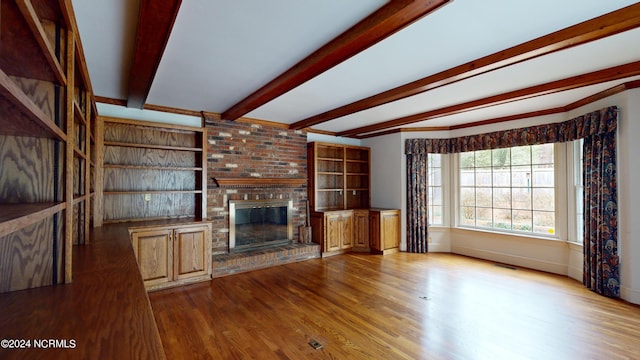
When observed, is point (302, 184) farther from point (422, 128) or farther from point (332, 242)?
point (422, 128)

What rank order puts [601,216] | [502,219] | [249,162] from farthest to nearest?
[502,219] → [249,162] → [601,216]

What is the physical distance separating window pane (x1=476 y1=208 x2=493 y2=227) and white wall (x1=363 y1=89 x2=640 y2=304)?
0.21 metres

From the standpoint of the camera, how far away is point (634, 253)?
3.30 metres

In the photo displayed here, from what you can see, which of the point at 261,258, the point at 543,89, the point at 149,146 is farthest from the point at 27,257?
the point at 543,89

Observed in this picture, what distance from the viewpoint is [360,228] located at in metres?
5.91

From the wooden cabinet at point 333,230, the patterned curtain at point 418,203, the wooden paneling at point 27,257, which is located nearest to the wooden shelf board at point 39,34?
the wooden paneling at point 27,257

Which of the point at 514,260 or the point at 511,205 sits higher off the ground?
the point at 511,205

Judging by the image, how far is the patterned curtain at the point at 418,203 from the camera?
5.72m

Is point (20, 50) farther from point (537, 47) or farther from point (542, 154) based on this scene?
point (542, 154)

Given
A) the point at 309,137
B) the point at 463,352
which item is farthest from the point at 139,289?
the point at 309,137

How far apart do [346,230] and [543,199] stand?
3366mm

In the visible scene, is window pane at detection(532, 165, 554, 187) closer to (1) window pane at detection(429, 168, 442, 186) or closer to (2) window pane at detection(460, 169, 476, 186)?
(2) window pane at detection(460, 169, 476, 186)

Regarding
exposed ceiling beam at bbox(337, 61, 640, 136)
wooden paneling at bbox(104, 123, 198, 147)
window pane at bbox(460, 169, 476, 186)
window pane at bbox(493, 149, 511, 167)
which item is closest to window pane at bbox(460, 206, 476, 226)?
window pane at bbox(460, 169, 476, 186)

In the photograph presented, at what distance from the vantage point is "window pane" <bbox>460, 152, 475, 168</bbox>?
18.3 feet
